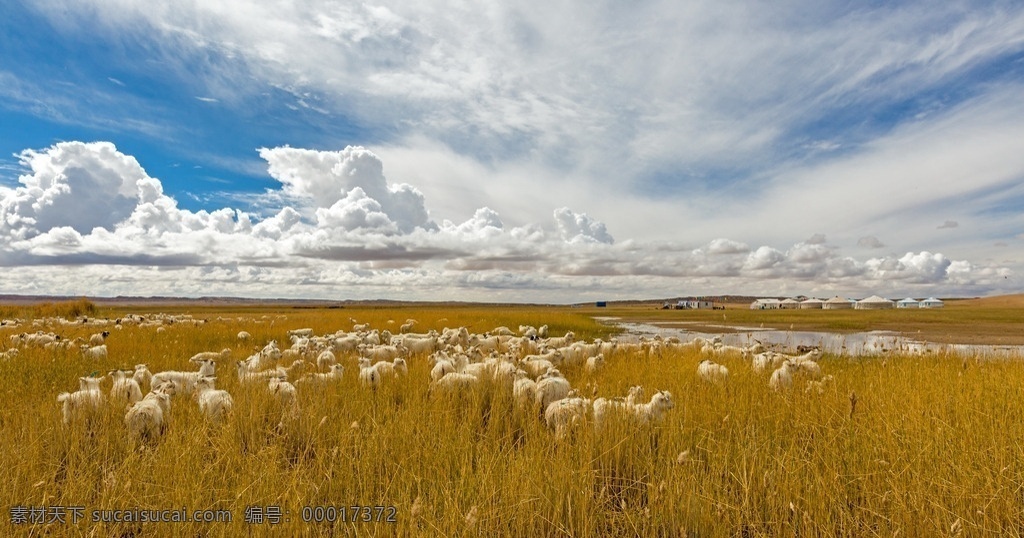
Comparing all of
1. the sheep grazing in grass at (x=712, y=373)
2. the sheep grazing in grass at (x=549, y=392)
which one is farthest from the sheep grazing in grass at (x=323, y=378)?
the sheep grazing in grass at (x=712, y=373)

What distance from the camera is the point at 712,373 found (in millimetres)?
9836

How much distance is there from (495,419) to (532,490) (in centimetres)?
247

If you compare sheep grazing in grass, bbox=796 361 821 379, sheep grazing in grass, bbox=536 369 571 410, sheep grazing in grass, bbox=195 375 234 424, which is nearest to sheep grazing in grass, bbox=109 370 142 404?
sheep grazing in grass, bbox=195 375 234 424

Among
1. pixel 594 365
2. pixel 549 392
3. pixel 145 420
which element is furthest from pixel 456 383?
pixel 594 365

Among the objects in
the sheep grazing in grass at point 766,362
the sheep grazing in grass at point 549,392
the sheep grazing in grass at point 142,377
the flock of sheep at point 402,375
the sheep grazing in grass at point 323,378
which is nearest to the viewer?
the flock of sheep at point 402,375

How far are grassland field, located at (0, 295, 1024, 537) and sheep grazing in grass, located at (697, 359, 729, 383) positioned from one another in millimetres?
1710

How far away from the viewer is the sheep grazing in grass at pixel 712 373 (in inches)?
373

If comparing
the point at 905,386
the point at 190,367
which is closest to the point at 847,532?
the point at 905,386

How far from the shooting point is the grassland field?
386cm

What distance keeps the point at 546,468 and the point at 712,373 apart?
6721mm

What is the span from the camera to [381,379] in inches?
367

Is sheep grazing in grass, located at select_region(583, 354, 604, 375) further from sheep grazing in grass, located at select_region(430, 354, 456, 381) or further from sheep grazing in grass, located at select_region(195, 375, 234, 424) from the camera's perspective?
sheep grazing in grass, located at select_region(195, 375, 234, 424)

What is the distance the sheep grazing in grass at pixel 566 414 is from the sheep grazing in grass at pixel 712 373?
14.6 ft

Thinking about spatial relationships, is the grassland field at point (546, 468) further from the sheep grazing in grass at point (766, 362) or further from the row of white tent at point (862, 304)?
the row of white tent at point (862, 304)
